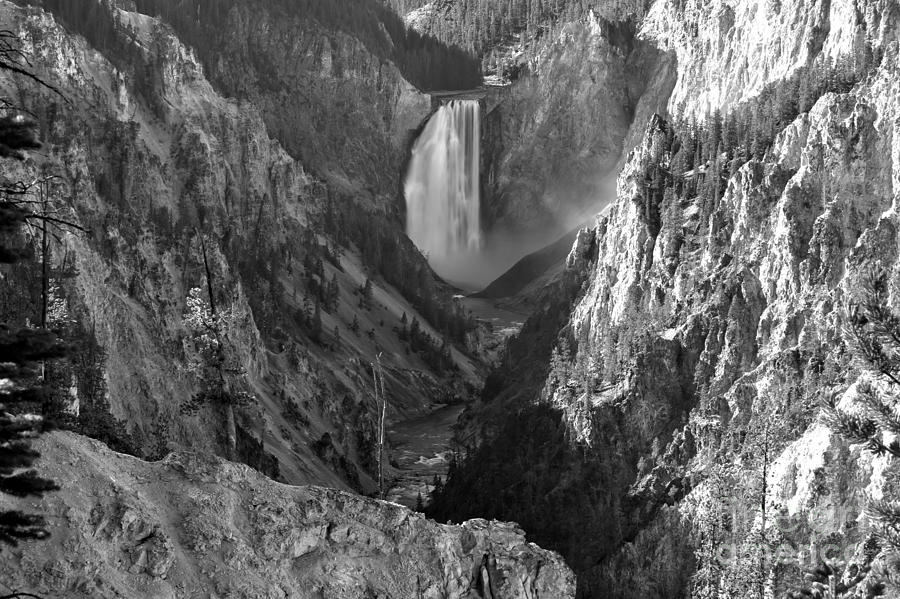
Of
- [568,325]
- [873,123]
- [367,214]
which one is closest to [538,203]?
[367,214]

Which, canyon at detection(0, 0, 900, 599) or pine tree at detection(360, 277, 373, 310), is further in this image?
pine tree at detection(360, 277, 373, 310)

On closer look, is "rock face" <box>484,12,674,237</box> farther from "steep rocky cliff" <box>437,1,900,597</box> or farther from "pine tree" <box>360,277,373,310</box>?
"steep rocky cliff" <box>437,1,900,597</box>

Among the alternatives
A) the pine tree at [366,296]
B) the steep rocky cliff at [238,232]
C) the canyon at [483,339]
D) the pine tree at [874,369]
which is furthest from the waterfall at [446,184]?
the pine tree at [874,369]

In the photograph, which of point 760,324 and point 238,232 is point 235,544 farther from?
point 238,232

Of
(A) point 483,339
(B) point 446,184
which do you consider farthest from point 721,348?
(B) point 446,184

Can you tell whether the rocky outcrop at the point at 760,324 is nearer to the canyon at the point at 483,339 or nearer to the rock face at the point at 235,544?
the canyon at the point at 483,339

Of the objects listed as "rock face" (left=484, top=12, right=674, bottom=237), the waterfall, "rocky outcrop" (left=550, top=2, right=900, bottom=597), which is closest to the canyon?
"rocky outcrop" (left=550, top=2, right=900, bottom=597)

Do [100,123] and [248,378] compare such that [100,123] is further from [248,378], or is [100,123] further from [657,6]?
[657,6]
